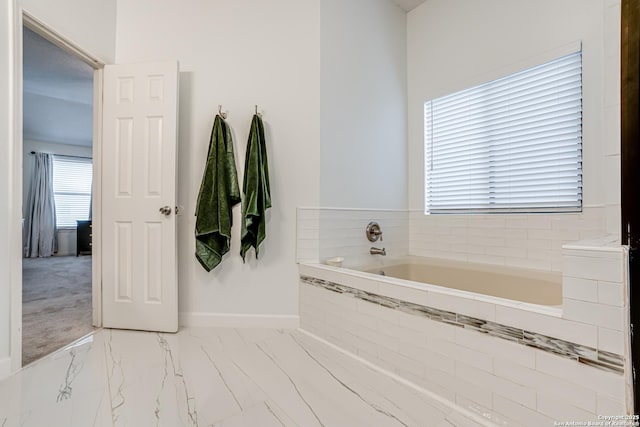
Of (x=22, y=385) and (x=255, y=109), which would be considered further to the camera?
(x=255, y=109)

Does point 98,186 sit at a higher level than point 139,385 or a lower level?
higher

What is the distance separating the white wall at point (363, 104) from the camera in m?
2.24

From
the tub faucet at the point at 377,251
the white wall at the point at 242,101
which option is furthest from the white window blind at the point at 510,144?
the white wall at the point at 242,101

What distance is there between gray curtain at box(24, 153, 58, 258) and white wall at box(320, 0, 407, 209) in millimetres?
6436

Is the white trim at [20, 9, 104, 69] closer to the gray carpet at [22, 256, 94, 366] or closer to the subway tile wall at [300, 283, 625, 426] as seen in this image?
the gray carpet at [22, 256, 94, 366]

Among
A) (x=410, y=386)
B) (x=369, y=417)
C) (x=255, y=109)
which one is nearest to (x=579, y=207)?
(x=410, y=386)

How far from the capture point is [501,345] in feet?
3.71

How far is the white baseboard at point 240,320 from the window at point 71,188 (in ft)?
18.3

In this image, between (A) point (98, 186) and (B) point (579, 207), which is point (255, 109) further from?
(B) point (579, 207)

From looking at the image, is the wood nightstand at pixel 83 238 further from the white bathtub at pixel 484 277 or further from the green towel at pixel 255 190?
the white bathtub at pixel 484 277

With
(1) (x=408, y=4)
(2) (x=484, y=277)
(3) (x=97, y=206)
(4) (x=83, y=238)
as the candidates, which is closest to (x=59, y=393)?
(3) (x=97, y=206)

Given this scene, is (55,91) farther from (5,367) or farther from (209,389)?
(209,389)

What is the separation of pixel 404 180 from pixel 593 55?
1471 millimetres

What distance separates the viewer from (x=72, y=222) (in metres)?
6.17
